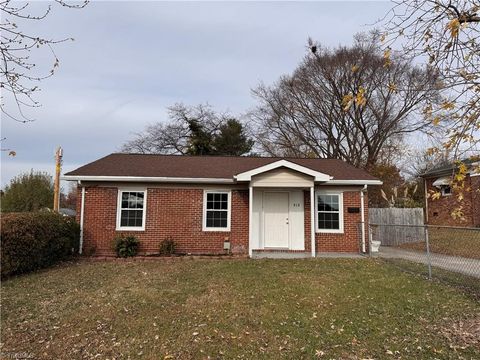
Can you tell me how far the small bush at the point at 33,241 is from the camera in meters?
8.34

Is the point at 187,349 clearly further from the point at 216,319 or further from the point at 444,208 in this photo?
the point at 444,208

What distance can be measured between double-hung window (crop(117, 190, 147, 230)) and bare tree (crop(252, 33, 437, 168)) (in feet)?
58.3

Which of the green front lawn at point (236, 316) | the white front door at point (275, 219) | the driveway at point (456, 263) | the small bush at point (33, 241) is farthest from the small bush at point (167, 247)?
the driveway at point (456, 263)

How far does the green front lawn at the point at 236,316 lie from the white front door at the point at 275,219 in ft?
11.3

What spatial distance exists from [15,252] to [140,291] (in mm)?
3781

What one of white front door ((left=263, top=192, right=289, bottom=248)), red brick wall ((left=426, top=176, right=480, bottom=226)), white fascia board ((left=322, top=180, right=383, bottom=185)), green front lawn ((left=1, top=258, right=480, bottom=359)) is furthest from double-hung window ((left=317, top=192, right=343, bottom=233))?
red brick wall ((left=426, top=176, right=480, bottom=226))

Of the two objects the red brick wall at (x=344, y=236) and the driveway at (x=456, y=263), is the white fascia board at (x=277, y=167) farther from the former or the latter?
the driveway at (x=456, y=263)

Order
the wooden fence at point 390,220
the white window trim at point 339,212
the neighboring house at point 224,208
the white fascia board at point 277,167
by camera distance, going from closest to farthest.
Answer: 1. the white fascia board at point 277,167
2. the neighboring house at point 224,208
3. the white window trim at point 339,212
4. the wooden fence at point 390,220

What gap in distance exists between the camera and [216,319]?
5.54 m

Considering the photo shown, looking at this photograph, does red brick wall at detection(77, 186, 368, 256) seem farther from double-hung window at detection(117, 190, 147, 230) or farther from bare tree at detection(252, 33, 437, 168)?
bare tree at detection(252, 33, 437, 168)

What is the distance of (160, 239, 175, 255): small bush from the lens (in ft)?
37.9

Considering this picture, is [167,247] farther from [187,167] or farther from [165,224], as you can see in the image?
[187,167]

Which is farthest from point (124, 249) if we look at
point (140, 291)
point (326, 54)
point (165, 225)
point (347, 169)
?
point (326, 54)

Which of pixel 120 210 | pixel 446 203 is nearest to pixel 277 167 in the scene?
pixel 120 210
